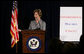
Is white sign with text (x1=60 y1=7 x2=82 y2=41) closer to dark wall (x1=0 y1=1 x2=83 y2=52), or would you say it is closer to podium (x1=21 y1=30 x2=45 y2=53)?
dark wall (x1=0 y1=1 x2=83 y2=52)

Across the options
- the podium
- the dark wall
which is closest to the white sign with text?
the dark wall

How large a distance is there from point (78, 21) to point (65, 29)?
0.59 m

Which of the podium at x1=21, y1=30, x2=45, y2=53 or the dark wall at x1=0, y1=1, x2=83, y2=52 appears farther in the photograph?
the dark wall at x1=0, y1=1, x2=83, y2=52

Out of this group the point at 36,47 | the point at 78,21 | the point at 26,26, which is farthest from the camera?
the point at 78,21

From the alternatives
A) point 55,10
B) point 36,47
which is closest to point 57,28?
point 55,10

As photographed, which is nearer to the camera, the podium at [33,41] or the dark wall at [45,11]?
the podium at [33,41]

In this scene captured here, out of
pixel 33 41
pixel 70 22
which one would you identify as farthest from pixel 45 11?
pixel 33 41

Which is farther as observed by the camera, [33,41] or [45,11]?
[45,11]

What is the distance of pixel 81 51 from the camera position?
120 centimetres

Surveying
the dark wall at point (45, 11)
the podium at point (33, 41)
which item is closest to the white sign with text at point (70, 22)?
the dark wall at point (45, 11)

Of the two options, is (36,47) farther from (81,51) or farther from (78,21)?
(78,21)

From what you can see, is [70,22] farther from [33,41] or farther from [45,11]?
[33,41]

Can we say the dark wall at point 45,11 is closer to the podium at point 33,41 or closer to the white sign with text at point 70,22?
the white sign with text at point 70,22

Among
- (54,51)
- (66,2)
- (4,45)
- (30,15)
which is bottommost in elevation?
(4,45)
